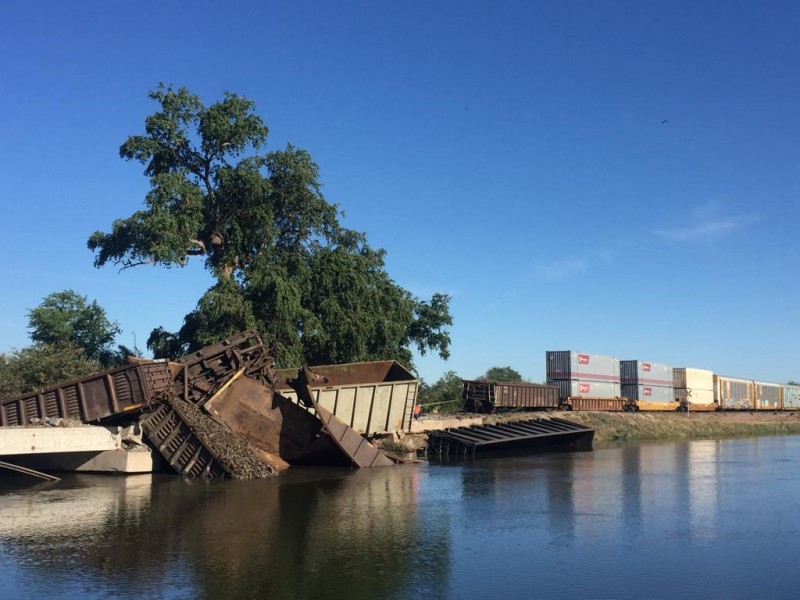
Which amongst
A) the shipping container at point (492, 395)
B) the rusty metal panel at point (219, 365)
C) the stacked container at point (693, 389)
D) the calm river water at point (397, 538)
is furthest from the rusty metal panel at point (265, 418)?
the stacked container at point (693, 389)

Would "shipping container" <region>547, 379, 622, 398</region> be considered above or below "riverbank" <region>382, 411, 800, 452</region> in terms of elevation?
above

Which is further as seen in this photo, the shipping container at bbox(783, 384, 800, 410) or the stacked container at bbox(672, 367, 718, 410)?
the shipping container at bbox(783, 384, 800, 410)

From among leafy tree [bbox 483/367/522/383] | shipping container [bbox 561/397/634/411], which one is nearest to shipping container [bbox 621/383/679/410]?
shipping container [bbox 561/397/634/411]

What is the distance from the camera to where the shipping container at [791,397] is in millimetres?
83000

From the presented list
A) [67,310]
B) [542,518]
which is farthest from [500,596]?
[67,310]

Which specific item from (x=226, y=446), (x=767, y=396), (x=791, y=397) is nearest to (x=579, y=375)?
(x=226, y=446)

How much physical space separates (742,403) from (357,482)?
66563 mm

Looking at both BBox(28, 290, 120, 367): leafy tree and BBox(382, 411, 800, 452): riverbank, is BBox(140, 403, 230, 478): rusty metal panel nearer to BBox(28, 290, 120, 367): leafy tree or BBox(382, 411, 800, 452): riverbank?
BBox(382, 411, 800, 452): riverbank

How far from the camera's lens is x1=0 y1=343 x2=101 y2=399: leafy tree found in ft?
91.2

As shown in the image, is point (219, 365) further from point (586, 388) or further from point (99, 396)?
Result: point (586, 388)

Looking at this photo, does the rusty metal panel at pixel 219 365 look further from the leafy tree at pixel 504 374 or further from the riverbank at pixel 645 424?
the leafy tree at pixel 504 374

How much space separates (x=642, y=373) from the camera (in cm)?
5862

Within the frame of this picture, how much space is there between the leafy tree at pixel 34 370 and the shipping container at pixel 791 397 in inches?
3197

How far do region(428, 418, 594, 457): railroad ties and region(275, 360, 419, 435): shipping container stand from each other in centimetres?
293
